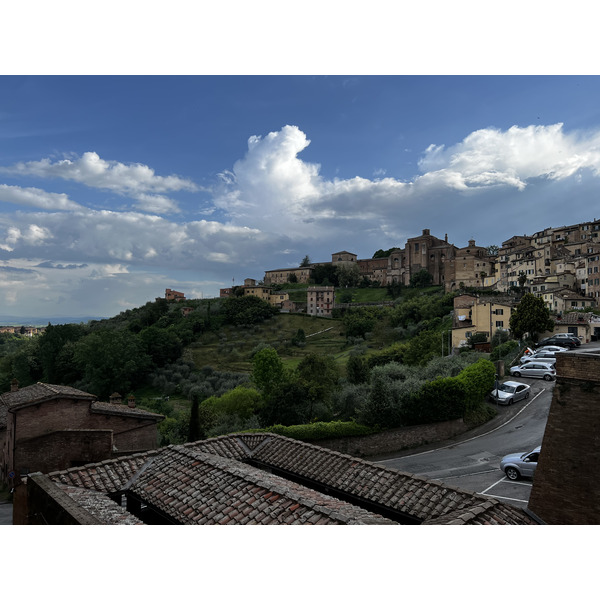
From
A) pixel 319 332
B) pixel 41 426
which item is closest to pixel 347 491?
pixel 41 426

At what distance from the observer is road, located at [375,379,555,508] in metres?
11.5

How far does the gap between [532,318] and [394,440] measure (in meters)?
17.1

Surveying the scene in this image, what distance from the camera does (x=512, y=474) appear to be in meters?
11.8

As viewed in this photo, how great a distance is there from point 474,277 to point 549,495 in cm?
6487

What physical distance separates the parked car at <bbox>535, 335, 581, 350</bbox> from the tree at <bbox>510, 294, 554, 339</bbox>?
4.57ft

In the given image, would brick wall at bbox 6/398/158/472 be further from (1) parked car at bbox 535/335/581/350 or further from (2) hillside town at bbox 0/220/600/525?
(1) parked car at bbox 535/335/581/350

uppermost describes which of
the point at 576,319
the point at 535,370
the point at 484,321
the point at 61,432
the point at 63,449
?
the point at 576,319

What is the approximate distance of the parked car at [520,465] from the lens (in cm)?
1154

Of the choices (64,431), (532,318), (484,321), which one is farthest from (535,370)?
(64,431)

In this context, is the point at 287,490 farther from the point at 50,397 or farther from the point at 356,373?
the point at 356,373

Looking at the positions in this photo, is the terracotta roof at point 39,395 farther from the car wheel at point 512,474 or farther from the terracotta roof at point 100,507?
the car wheel at point 512,474

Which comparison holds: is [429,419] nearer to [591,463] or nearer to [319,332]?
A: [591,463]

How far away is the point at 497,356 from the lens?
25.2 metres

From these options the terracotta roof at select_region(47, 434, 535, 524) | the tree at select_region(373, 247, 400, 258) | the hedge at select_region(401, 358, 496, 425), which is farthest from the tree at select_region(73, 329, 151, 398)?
the tree at select_region(373, 247, 400, 258)
